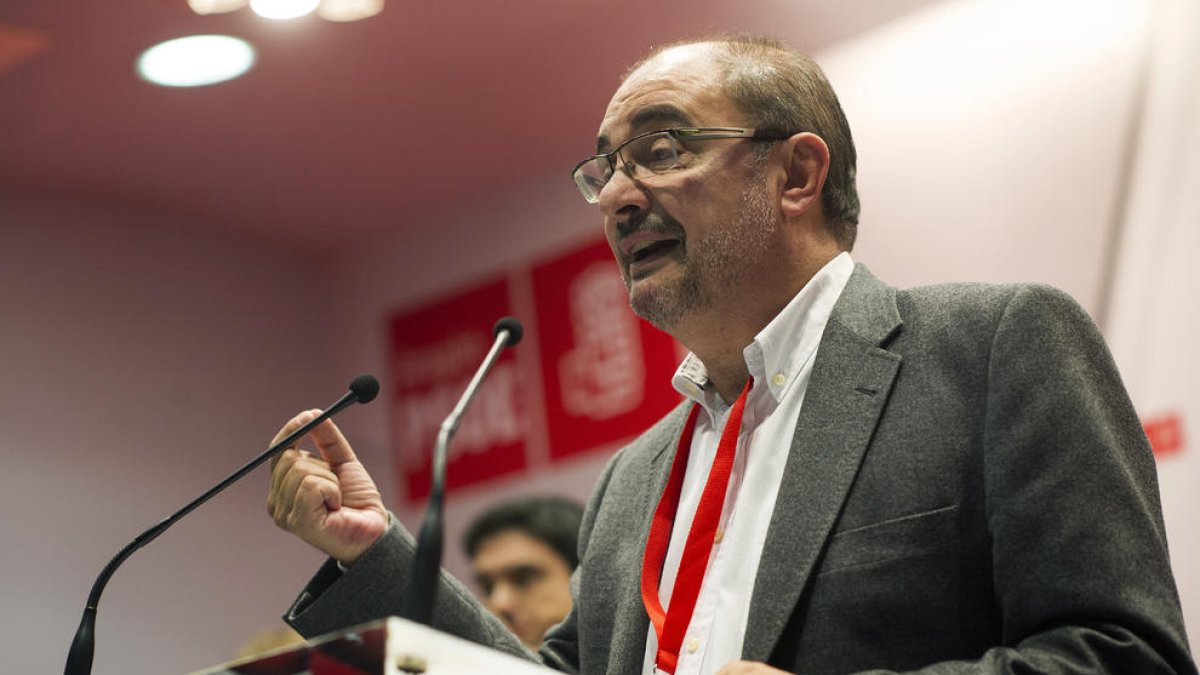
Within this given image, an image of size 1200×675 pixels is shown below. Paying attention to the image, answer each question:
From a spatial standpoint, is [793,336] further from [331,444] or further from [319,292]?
[319,292]

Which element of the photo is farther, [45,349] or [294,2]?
[45,349]

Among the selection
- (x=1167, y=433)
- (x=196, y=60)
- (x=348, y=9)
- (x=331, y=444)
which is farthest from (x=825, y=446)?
(x=196, y=60)

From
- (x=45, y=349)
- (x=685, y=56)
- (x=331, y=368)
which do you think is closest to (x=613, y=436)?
(x=331, y=368)

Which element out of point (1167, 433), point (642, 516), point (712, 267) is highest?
point (712, 267)

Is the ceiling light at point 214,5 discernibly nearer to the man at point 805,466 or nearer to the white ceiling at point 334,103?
the white ceiling at point 334,103

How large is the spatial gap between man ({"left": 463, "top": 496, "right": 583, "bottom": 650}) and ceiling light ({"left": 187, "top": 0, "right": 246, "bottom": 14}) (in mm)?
1696

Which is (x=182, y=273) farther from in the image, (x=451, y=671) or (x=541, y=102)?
(x=451, y=671)

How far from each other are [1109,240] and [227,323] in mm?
3560

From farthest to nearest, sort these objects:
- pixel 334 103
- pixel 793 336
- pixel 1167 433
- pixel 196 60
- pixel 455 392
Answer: pixel 455 392 → pixel 334 103 → pixel 196 60 → pixel 1167 433 → pixel 793 336

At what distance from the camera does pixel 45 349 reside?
530 centimetres

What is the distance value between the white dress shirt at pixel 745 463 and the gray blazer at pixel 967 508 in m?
0.08

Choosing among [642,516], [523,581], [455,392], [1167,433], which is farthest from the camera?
[455,392]

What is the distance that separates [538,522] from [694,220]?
8.44 feet

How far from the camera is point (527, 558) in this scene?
14.8ft
